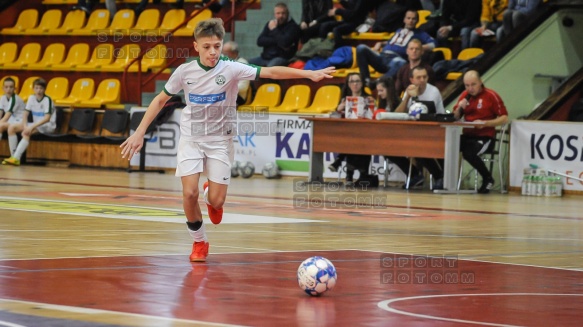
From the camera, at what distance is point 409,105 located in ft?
61.7

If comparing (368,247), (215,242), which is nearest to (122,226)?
(215,242)

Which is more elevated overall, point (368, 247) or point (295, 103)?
point (295, 103)

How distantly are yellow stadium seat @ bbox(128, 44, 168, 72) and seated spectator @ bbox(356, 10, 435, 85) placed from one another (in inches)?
235

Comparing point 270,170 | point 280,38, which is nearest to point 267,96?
point 280,38

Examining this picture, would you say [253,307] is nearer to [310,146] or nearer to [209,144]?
[209,144]

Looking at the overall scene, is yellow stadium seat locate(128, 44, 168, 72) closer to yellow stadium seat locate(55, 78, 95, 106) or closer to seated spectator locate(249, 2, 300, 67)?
yellow stadium seat locate(55, 78, 95, 106)

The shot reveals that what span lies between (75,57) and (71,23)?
1342 mm

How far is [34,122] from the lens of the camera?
77.5 ft

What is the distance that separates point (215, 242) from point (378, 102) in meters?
10.1

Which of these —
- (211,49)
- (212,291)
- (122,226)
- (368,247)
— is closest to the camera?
(212,291)

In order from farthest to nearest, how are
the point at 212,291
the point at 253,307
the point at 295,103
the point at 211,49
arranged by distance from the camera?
the point at 295,103 < the point at 211,49 < the point at 212,291 < the point at 253,307

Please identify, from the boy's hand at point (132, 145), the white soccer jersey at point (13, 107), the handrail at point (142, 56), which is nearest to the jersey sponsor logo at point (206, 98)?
the boy's hand at point (132, 145)

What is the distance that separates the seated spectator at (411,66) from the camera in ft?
63.0

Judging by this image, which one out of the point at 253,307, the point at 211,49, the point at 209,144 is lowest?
the point at 253,307
